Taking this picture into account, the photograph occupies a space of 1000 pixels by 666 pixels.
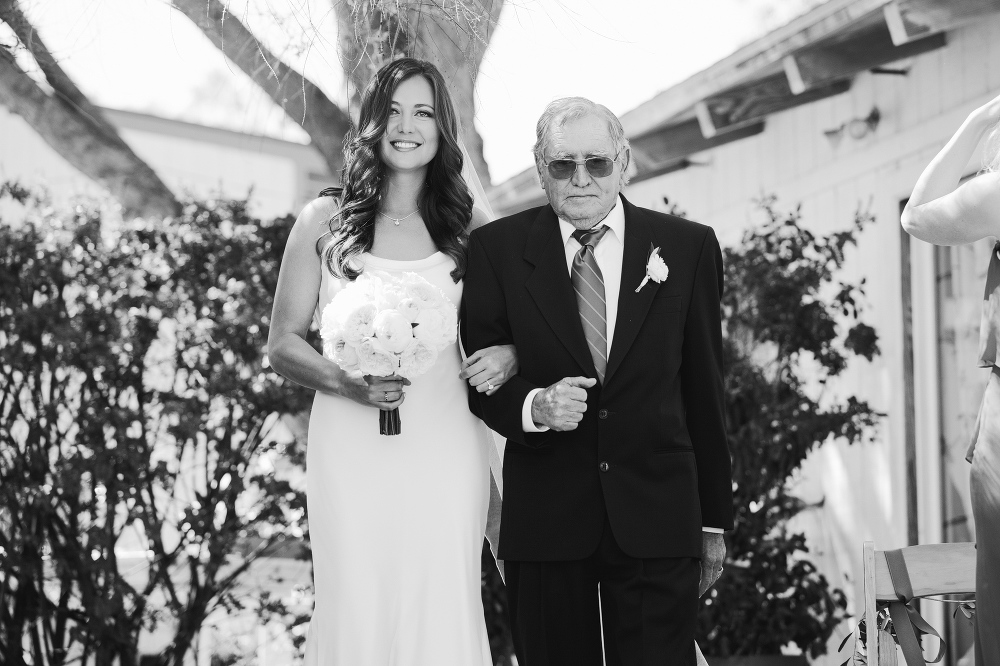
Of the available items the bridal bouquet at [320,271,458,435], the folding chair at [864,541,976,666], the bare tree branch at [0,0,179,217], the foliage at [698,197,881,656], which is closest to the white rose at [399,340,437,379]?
the bridal bouquet at [320,271,458,435]

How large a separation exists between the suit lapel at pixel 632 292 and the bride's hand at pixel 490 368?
30 centimetres

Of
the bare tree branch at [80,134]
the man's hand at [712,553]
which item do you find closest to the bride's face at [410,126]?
the man's hand at [712,553]

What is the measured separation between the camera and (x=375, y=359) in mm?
3293

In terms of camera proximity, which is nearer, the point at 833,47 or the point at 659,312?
the point at 659,312

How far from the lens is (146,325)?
547 cm

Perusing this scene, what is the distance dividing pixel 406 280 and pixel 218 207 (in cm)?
256

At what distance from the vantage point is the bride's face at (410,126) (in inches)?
151

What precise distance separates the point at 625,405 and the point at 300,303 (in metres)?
1.21

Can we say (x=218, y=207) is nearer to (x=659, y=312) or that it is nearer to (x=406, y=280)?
(x=406, y=280)

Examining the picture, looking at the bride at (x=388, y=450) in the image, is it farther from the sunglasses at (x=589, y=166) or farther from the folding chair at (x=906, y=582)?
the folding chair at (x=906, y=582)

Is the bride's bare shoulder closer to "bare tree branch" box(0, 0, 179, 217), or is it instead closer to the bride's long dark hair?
the bride's long dark hair

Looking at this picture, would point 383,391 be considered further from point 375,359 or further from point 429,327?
point 429,327

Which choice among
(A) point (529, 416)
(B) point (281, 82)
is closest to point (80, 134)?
(B) point (281, 82)

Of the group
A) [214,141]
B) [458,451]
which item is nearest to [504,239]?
[458,451]
